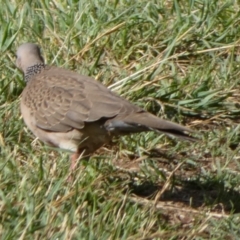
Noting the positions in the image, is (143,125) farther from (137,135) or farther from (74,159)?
(137,135)

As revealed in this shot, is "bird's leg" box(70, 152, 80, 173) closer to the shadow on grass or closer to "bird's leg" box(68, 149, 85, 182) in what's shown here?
"bird's leg" box(68, 149, 85, 182)

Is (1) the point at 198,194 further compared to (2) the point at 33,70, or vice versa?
(2) the point at 33,70

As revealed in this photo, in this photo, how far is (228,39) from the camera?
8.62 m

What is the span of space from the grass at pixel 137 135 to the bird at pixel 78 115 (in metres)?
0.14

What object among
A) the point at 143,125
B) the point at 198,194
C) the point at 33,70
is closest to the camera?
the point at 143,125

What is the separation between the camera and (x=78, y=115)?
6.84m

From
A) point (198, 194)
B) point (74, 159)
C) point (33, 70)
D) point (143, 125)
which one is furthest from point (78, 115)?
point (198, 194)

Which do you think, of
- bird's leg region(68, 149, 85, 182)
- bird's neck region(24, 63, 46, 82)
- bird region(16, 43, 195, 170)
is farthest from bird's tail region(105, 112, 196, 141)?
bird's neck region(24, 63, 46, 82)

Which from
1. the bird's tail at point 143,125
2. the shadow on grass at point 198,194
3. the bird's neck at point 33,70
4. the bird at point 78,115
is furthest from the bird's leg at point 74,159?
the bird's neck at point 33,70

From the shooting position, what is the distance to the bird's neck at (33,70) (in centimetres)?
751

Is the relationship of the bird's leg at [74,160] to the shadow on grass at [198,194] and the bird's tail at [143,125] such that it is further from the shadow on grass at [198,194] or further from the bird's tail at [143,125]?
the shadow on grass at [198,194]

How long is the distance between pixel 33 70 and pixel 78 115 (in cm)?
84

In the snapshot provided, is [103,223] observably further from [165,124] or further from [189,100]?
[189,100]

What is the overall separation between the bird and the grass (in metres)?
0.14
